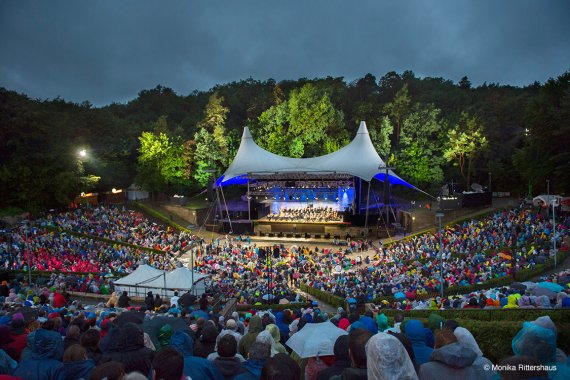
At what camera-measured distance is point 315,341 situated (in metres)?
3.53

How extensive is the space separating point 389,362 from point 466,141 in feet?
97.7

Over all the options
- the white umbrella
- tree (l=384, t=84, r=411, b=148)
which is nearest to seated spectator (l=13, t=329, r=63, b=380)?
the white umbrella

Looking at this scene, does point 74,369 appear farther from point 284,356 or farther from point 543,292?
point 543,292

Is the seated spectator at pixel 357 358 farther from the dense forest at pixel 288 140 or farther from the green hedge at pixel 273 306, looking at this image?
the dense forest at pixel 288 140

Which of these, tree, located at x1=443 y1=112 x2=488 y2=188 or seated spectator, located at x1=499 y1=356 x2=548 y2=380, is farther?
tree, located at x1=443 y1=112 x2=488 y2=188

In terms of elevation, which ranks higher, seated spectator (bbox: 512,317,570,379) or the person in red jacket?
seated spectator (bbox: 512,317,570,379)

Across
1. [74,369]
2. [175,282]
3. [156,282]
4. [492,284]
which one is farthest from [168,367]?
[492,284]

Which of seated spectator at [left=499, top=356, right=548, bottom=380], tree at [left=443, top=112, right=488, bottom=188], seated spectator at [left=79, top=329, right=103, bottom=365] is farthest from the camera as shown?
tree at [left=443, top=112, right=488, bottom=188]

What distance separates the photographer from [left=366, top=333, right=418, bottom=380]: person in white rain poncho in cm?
216

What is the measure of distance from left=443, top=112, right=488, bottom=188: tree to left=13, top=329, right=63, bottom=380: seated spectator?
29.4 metres

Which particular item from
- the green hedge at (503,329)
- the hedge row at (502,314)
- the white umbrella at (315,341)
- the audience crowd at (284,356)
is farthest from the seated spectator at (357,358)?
the hedge row at (502,314)

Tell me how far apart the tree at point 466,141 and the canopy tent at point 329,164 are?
21.7 feet

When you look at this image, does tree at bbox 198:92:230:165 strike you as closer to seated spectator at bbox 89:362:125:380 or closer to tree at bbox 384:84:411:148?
tree at bbox 384:84:411:148

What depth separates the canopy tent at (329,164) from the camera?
24.0 meters
